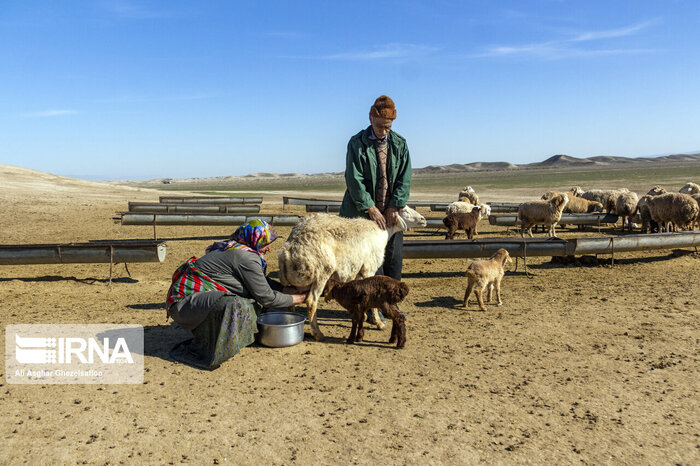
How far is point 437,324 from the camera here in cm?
684

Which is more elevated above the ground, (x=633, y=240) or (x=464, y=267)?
(x=633, y=240)

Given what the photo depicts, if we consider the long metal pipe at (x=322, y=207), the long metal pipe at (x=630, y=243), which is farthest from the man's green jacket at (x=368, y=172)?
A: the long metal pipe at (x=322, y=207)

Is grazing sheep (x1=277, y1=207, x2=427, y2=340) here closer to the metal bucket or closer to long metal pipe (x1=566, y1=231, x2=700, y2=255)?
the metal bucket

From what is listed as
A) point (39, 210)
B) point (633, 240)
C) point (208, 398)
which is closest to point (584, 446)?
point (208, 398)

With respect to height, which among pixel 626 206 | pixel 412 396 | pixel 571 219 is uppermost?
pixel 626 206

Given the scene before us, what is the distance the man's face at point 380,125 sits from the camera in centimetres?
633

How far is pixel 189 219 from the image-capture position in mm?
15750

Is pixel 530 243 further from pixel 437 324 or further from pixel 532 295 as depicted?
pixel 437 324

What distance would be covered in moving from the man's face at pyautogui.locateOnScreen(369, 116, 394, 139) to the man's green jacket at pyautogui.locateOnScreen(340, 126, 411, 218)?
0.51 feet

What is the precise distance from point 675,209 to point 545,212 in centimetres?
357

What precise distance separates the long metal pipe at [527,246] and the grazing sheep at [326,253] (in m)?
3.28

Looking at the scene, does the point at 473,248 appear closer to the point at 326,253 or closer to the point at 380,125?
the point at 380,125

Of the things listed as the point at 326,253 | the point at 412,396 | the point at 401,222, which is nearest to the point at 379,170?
the point at 401,222

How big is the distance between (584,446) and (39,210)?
82.3ft
